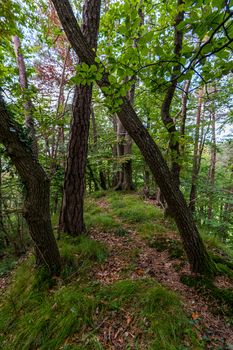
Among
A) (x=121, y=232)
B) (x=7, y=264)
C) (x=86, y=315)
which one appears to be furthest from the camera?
(x=121, y=232)

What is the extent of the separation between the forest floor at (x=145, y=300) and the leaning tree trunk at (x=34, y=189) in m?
0.39

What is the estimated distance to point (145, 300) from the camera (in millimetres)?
1929

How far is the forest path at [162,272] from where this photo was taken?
5.71 ft

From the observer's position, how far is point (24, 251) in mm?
3727

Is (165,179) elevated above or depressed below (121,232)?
above

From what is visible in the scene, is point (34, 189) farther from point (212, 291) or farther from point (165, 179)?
point (212, 291)

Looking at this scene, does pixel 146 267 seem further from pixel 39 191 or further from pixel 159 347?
pixel 39 191

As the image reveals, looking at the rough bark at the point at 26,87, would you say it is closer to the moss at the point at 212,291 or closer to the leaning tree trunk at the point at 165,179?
the leaning tree trunk at the point at 165,179

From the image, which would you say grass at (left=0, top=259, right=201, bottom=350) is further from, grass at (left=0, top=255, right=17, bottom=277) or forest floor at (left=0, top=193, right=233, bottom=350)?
grass at (left=0, top=255, right=17, bottom=277)

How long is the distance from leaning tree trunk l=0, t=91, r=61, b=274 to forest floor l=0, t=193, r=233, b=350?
0.39 metres

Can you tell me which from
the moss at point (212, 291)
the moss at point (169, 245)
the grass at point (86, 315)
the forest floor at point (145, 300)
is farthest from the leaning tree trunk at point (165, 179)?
the grass at point (86, 315)

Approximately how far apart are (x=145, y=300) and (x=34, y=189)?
182 centimetres

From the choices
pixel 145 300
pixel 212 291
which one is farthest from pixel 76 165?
pixel 212 291

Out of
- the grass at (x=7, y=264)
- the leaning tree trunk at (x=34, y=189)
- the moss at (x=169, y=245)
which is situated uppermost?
the leaning tree trunk at (x=34, y=189)
